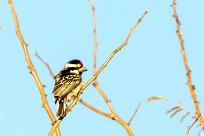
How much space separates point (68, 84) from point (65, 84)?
0.21 ft

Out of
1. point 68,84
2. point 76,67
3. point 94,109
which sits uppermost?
point 76,67

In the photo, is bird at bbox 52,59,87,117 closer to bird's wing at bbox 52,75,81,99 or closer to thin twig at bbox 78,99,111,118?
bird's wing at bbox 52,75,81,99

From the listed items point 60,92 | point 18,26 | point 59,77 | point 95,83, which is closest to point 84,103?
point 95,83

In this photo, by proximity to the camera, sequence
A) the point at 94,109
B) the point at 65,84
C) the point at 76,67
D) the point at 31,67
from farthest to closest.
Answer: the point at 76,67
the point at 65,84
the point at 94,109
the point at 31,67

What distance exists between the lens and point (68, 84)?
8.52m

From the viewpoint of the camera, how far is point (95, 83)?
189 inches

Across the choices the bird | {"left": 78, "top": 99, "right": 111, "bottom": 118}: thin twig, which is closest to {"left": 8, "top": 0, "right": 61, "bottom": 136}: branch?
{"left": 78, "top": 99, "right": 111, "bottom": 118}: thin twig

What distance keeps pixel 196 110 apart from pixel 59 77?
5842 mm

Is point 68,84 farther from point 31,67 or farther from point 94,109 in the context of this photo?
point 31,67

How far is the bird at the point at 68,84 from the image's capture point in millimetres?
8078

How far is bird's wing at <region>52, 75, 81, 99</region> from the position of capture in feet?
26.7

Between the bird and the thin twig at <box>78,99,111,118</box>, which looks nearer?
the thin twig at <box>78,99,111,118</box>

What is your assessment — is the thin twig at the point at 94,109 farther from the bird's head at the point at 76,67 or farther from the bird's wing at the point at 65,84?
the bird's head at the point at 76,67

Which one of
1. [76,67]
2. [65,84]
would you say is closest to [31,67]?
[65,84]
